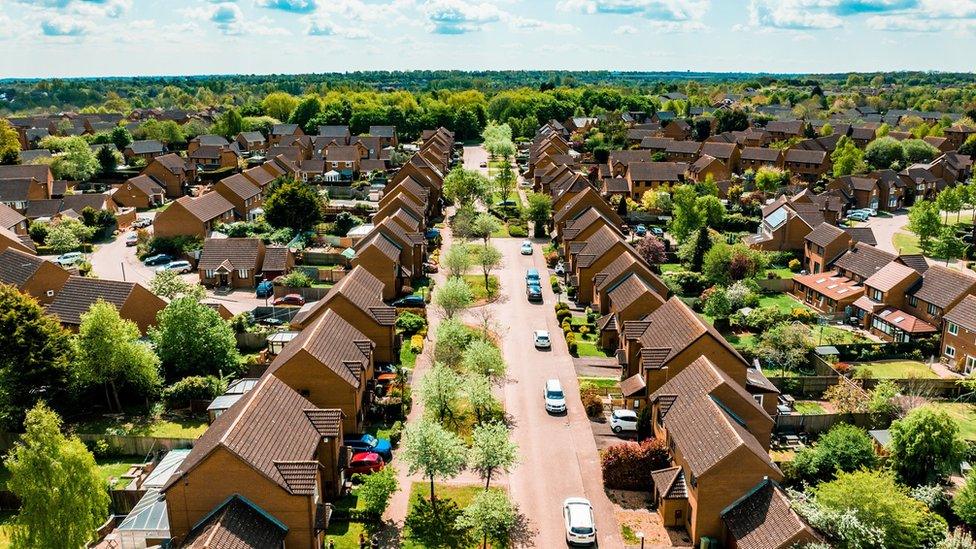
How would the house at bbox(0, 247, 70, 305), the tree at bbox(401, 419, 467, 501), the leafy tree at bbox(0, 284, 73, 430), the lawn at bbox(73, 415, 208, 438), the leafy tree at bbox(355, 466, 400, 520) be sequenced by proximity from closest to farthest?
the leafy tree at bbox(355, 466, 400, 520), the tree at bbox(401, 419, 467, 501), the leafy tree at bbox(0, 284, 73, 430), the lawn at bbox(73, 415, 208, 438), the house at bbox(0, 247, 70, 305)

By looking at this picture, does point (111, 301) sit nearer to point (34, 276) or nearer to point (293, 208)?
point (34, 276)

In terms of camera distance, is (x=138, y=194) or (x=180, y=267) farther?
(x=138, y=194)

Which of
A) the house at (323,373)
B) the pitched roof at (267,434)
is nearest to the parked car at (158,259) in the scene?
the house at (323,373)

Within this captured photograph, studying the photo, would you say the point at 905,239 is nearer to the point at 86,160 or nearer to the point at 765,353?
the point at 765,353

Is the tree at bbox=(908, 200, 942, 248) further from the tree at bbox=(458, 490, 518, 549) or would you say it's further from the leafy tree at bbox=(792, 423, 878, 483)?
the tree at bbox=(458, 490, 518, 549)

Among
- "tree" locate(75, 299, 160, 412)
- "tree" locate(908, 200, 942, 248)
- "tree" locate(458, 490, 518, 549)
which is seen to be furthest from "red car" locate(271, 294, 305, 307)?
"tree" locate(908, 200, 942, 248)

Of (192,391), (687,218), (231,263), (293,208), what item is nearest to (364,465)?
(192,391)

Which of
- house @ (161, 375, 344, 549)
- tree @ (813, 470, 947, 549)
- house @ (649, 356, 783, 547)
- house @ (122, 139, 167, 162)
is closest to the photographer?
house @ (161, 375, 344, 549)
